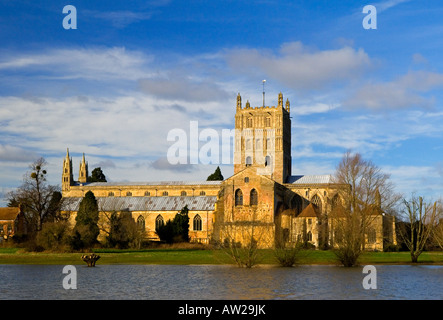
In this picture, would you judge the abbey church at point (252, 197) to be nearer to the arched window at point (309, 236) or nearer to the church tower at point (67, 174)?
the arched window at point (309, 236)

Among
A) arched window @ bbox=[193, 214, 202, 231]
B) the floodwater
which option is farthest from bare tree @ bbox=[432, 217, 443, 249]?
arched window @ bbox=[193, 214, 202, 231]

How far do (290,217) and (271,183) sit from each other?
5457 millimetres

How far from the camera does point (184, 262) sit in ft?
174

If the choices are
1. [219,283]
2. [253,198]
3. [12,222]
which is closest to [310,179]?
[253,198]

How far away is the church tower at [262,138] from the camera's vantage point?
10094 centimetres

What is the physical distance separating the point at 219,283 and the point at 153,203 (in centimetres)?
6391

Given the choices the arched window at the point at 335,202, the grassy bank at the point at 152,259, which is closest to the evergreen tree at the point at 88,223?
the grassy bank at the point at 152,259

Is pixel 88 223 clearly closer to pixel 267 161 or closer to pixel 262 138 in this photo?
pixel 267 161

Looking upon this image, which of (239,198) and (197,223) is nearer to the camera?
(239,198)

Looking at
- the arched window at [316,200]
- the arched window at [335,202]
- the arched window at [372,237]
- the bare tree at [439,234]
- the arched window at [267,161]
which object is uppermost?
the arched window at [267,161]

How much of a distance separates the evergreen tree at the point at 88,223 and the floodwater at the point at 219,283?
1595 centimetres

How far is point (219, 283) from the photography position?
1342 inches
